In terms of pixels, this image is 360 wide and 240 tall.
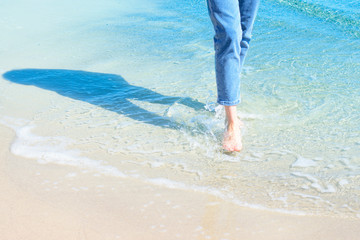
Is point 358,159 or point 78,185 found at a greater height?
point 78,185

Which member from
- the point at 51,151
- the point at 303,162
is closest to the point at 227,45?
the point at 303,162

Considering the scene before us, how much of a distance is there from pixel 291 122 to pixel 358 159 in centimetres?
54

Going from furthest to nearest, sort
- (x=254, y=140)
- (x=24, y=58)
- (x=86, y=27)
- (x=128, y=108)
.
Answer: (x=86, y=27)
(x=24, y=58)
(x=128, y=108)
(x=254, y=140)

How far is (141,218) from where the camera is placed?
5.77 feet

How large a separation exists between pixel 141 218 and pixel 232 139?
0.77 meters

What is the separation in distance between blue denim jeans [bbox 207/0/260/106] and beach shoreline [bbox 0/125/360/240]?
2.07 feet

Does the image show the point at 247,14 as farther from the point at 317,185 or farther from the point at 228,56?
the point at 317,185

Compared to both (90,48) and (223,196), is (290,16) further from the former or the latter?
(223,196)

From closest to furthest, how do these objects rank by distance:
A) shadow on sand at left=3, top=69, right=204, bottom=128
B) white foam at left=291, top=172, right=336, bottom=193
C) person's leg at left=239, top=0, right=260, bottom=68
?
1. white foam at left=291, top=172, right=336, bottom=193
2. person's leg at left=239, top=0, right=260, bottom=68
3. shadow on sand at left=3, top=69, right=204, bottom=128

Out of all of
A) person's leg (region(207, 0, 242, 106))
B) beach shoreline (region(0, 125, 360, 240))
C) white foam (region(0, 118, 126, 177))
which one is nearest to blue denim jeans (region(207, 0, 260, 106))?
person's leg (region(207, 0, 242, 106))

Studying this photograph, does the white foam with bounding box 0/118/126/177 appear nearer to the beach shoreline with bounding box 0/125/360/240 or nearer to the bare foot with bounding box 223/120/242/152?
the beach shoreline with bounding box 0/125/360/240

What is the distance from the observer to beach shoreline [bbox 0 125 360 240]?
165cm

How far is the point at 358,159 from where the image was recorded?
217 centimetres

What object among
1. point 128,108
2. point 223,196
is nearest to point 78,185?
point 223,196
